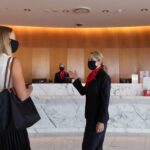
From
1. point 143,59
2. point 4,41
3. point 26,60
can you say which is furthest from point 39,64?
point 4,41

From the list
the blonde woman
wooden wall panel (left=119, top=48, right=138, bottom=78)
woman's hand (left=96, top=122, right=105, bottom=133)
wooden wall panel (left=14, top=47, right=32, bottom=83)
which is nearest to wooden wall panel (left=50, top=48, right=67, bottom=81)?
wooden wall panel (left=14, top=47, right=32, bottom=83)

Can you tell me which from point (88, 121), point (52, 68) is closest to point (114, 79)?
point (52, 68)

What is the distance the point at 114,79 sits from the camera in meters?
11.4

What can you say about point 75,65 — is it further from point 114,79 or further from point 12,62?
point 12,62

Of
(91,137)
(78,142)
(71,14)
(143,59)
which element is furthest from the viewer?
(143,59)

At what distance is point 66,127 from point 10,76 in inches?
173

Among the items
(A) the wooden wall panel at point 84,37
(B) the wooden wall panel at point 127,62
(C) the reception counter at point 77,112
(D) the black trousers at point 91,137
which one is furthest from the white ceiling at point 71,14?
(D) the black trousers at point 91,137

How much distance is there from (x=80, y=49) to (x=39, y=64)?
185 centimetres

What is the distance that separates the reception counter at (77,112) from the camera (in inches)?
244

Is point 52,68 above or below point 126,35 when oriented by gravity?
below

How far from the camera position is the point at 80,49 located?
37.8 ft

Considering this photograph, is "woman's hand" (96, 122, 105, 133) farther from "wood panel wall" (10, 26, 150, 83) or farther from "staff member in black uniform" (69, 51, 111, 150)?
"wood panel wall" (10, 26, 150, 83)

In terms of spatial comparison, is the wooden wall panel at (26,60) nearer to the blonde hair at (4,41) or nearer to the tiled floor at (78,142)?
the tiled floor at (78,142)

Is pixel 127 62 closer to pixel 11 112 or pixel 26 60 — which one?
pixel 26 60
